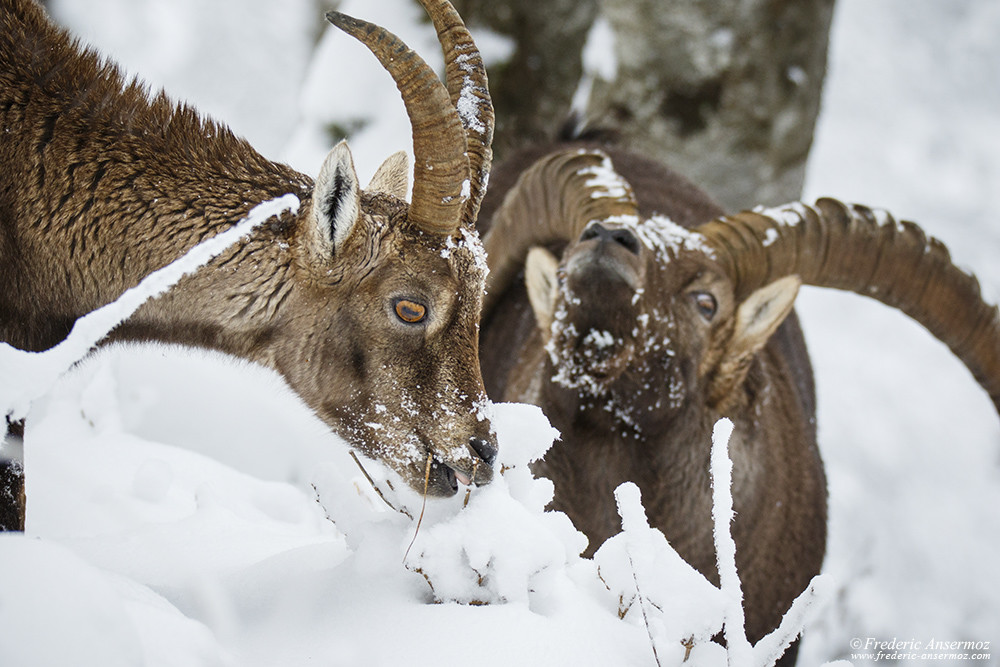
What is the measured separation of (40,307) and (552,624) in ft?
6.11

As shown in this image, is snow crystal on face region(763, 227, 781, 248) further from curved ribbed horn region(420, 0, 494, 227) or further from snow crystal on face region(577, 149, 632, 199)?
curved ribbed horn region(420, 0, 494, 227)

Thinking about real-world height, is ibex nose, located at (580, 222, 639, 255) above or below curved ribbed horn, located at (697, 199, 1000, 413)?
below

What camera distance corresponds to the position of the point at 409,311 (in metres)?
2.92

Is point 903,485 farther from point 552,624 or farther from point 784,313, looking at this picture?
point 552,624

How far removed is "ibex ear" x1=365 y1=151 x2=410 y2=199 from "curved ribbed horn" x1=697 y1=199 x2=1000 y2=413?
1488mm

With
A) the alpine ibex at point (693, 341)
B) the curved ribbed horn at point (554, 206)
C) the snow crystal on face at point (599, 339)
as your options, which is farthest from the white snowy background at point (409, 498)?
the curved ribbed horn at point (554, 206)

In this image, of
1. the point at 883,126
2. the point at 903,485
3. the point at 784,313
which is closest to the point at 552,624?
the point at 784,313

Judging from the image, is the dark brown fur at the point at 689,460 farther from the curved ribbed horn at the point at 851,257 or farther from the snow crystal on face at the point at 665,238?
the curved ribbed horn at the point at 851,257

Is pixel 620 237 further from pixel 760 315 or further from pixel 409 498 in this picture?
pixel 409 498

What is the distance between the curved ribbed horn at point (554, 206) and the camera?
4.43 metres

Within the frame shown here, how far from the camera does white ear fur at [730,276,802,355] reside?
4176mm

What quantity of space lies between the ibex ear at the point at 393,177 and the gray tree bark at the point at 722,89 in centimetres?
345

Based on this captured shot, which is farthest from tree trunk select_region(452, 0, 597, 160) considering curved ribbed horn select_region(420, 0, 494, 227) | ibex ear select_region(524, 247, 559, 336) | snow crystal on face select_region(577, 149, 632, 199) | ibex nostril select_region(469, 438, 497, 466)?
ibex nostril select_region(469, 438, 497, 466)

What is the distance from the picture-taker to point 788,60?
7.09 metres
